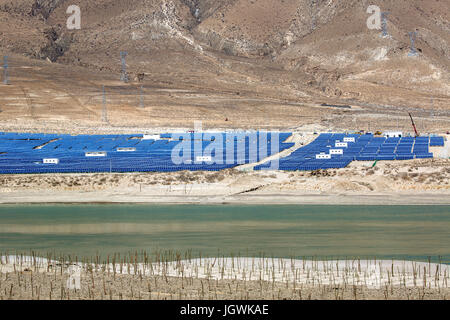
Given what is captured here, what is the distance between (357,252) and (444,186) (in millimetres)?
29590

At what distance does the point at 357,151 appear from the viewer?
79125mm

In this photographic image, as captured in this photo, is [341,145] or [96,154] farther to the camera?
[341,145]

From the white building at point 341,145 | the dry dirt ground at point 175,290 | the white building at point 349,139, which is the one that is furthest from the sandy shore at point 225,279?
the white building at point 349,139

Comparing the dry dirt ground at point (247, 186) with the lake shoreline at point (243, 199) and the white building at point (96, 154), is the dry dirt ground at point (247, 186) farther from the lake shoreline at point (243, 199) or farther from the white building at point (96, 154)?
the white building at point (96, 154)

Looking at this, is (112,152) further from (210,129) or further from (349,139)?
(210,129)

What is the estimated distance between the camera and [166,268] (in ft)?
83.1

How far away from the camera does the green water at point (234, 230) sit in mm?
32250

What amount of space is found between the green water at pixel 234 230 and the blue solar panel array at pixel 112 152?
533 inches

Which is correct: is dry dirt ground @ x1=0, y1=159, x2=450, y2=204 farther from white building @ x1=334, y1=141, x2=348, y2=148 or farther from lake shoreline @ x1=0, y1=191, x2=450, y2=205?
white building @ x1=334, y1=141, x2=348, y2=148

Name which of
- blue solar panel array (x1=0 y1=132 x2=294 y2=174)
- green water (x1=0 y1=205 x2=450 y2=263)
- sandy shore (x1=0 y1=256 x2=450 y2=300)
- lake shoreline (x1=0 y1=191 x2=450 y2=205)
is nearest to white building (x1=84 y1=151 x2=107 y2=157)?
blue solar panel array (x1=0 y1=132 x2=294 y2=174)

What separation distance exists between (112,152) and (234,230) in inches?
1587

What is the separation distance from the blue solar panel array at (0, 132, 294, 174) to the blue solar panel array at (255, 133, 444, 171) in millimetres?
3998

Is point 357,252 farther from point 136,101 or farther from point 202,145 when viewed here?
point 136,101

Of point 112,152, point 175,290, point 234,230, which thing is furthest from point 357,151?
point 175,290
